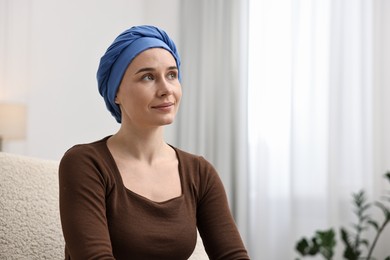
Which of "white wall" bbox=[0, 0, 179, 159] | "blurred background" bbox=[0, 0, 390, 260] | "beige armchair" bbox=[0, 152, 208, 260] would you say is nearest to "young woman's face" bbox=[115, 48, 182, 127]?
"beige armchair" bbox=[0, 152, 208, 260]

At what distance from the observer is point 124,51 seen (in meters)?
1.24

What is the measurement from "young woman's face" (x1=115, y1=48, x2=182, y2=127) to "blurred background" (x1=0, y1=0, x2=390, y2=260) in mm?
2744

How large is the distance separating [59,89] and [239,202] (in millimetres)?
1529

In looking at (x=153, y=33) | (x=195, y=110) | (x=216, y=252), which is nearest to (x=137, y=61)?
(x=153, y=33)

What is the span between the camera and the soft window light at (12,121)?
3.79 m

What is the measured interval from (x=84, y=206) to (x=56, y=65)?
3.37 metres

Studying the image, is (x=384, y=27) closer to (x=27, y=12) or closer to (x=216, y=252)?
(x=27, y=12)

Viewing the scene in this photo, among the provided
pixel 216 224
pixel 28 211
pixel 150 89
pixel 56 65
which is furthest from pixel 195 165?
pixel 56 65

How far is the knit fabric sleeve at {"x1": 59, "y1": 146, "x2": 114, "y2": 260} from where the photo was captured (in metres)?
1.14

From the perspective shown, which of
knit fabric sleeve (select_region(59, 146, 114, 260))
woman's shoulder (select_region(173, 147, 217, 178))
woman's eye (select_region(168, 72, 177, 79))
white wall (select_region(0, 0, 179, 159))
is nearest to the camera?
knit fabric sleeve (select_region(59, 146, 114, 260))

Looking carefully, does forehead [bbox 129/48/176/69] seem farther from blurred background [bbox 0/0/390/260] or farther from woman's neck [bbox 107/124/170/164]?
blurred background [bbox 0/0/390/260]

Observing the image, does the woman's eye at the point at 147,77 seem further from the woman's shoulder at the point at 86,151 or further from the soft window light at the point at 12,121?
the soft window light at the point at 12,121

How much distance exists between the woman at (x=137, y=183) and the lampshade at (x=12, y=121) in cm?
265

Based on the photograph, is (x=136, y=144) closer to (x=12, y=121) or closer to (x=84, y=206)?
(x=84, y=206)
